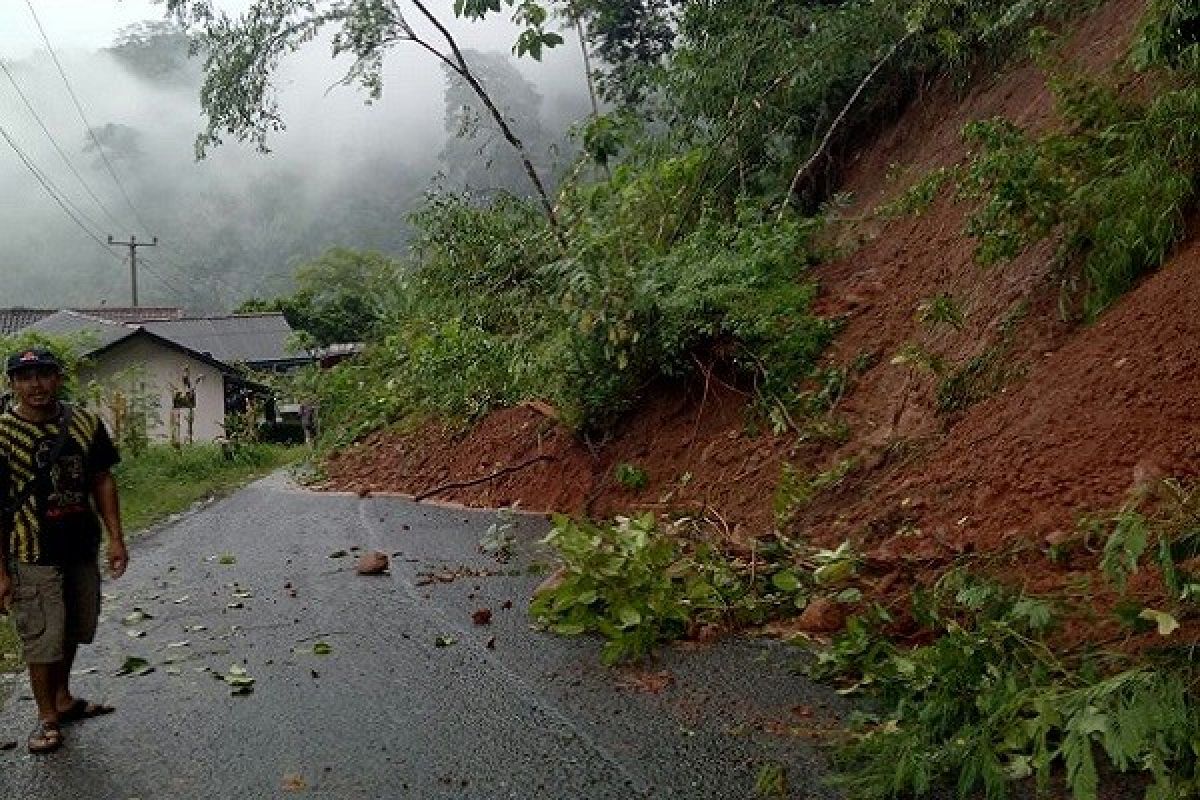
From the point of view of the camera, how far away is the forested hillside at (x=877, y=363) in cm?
375

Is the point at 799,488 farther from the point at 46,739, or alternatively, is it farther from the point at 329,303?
the point at 329,303

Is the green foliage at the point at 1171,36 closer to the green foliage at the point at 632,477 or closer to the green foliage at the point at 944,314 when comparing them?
the green foliage at the point at 944,314

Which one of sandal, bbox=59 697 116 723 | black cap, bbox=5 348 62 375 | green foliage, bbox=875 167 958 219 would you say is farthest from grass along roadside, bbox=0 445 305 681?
green foliage, bbox=875 167 958 219

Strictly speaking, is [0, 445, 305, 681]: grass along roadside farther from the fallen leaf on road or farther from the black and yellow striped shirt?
the black and yellow striped shirt

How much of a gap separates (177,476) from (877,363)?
14.2 m

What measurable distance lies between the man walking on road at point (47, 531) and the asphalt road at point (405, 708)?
0.30 m

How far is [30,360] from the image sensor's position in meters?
4.71

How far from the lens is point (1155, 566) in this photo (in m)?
3.93

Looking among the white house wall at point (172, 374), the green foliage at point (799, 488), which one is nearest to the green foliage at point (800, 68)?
the green foliage at point (799, 488)

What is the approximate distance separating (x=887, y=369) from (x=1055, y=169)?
1.82 m

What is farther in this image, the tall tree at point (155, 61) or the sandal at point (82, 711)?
the tall tree at point (155, 61)

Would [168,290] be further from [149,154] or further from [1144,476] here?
[1144,476]

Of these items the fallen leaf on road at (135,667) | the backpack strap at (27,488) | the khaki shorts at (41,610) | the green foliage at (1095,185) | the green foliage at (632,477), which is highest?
the green foliage at (1095,185)

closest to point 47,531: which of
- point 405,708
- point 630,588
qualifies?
→ point 405,708
